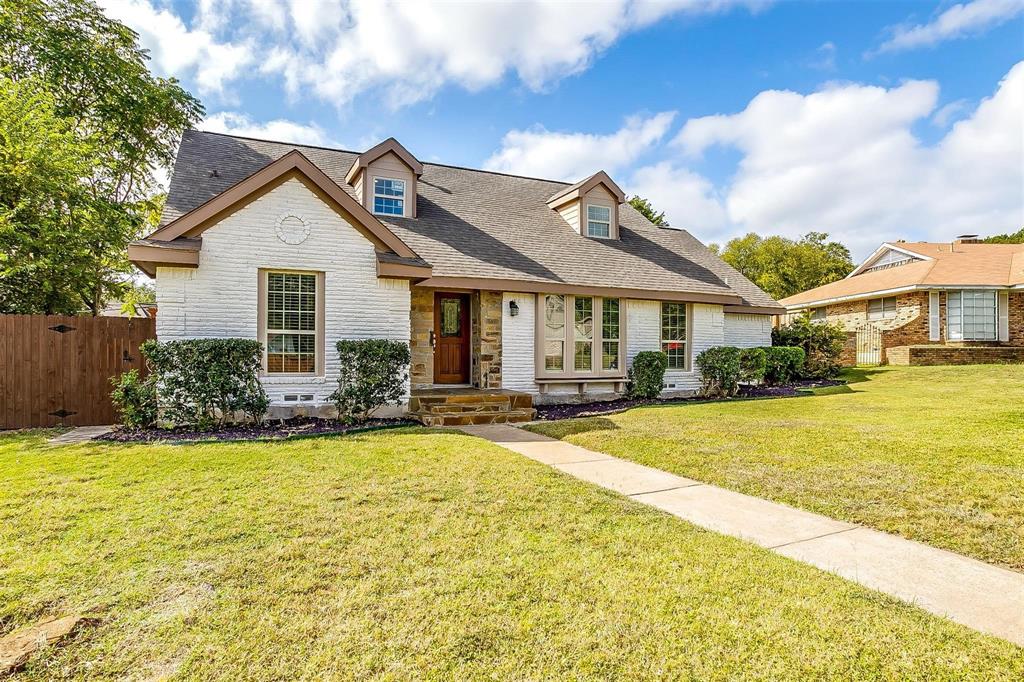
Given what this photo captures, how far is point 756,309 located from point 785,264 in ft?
99.3

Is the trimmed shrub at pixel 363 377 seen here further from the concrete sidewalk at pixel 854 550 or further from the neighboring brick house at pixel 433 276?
the concrete sidewalk at pixel 854 550

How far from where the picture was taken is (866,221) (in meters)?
40.4

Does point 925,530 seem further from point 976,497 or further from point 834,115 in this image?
point 834,115

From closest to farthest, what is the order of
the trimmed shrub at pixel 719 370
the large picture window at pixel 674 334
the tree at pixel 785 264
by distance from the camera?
the trimmed shrub at pixel 719 370, the large picture window at pixel 674 334, the tree at pixel 785 264

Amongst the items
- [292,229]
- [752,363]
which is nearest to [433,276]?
[292,229]

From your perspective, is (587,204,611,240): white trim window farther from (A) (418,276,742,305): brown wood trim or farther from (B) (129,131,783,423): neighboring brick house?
(A) (418,276,742,305): brown wood trim

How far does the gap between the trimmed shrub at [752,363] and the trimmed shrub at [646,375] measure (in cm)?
255

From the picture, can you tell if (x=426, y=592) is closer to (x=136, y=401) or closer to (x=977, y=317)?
(x=136, y=401)

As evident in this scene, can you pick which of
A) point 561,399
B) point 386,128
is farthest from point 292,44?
point 561,399

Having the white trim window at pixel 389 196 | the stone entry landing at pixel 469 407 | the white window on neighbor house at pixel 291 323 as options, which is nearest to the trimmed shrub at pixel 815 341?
the stone entry landing at pixel 469 407

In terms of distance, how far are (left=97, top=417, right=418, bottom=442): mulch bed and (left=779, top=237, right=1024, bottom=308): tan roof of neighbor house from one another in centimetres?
2154

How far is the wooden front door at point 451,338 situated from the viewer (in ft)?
38.2

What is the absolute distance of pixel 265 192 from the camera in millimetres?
8977

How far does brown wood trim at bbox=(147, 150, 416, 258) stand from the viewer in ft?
27.7
